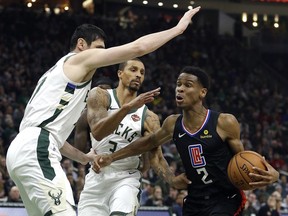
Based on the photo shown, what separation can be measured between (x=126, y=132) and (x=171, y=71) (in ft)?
66.1

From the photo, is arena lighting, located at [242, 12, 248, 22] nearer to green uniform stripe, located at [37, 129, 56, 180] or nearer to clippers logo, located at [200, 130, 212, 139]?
clippers logo, located at [200, 130, 212, 139]

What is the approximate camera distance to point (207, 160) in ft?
26.6

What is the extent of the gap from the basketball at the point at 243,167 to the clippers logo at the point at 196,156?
1.00 ft

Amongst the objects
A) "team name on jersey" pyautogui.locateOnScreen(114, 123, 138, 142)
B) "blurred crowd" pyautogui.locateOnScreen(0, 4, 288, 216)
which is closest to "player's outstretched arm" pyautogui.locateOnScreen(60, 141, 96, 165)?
"team name on jersey" pyautogui.locateOnScreen(114, 123, 138, 142)

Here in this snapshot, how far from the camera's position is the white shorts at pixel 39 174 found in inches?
273

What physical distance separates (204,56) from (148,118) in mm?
22861

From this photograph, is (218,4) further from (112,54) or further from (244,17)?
(112,54)

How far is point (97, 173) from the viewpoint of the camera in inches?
352

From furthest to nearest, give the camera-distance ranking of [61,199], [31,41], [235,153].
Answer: [31,41] < [235,153] < [61,199]

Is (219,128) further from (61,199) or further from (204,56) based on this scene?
(204,56)

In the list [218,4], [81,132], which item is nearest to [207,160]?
[81,132]

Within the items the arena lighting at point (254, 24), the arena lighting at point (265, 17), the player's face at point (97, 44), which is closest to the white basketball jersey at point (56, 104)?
the player's face at point (97, 44)

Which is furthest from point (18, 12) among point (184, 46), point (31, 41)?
point (184, 46)

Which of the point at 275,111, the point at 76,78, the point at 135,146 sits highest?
the point at 76,78
